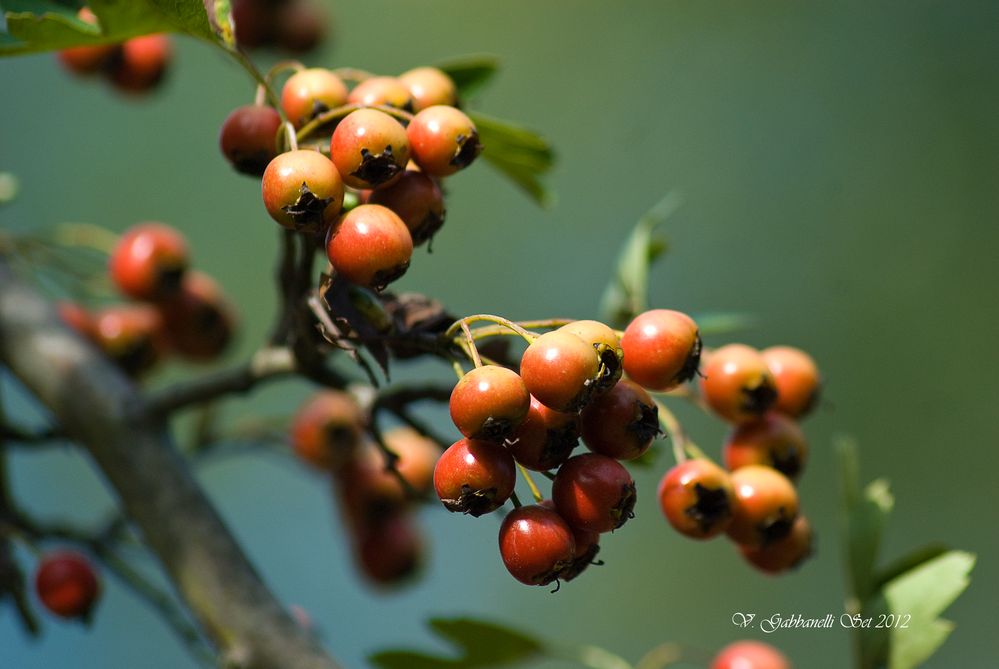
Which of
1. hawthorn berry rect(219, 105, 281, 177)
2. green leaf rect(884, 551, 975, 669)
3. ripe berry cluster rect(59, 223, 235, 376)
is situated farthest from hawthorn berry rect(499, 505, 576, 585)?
ripe berry cluster rect(59, 223, 235, 376)

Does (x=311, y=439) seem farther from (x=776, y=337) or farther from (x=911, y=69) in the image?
(x=911, y=69)

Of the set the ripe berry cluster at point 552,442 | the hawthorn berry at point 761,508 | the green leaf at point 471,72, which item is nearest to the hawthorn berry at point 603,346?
the ripe berry cluster at point 552,442

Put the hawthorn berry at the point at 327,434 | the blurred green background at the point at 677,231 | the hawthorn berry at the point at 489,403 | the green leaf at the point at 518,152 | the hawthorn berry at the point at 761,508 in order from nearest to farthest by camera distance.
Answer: the hawthorn berry at the point at 489,403
the hawthorn berry at the point at 761,508
the green leaf at the point at 518,152
the hawthorn berry at the point at 327,434
the blurred green background at the point at 677,231

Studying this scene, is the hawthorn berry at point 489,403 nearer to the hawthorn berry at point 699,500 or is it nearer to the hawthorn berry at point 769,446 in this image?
the hawthorn berry at point 699,500

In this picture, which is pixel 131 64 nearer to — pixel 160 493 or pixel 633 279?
pixel 160 493

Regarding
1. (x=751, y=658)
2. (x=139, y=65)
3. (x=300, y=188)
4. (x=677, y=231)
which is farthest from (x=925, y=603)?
(x=677, y=231)

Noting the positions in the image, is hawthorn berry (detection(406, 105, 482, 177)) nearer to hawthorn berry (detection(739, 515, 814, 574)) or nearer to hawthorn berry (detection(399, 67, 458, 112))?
hawthorn berry (detection(399, 67, 458, 112))
